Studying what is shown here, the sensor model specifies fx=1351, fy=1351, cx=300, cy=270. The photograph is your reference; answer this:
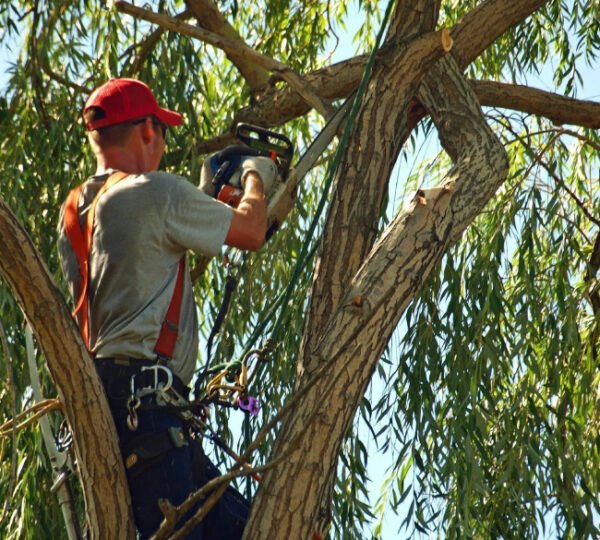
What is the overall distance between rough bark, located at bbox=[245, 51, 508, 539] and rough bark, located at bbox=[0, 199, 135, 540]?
280mm

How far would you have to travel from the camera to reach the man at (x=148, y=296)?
271cm

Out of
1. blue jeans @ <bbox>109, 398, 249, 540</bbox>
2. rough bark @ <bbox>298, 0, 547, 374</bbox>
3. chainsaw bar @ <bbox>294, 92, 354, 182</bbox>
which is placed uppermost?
chainsaw bar @ <bbox>294, 92, 354, 182</bbox>

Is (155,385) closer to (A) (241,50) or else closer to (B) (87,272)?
(B) (87,272)

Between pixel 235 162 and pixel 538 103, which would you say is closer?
pixel 235 162

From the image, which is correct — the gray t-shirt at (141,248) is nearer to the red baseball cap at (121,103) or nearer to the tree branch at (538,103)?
the red baseball cap at (121,103)

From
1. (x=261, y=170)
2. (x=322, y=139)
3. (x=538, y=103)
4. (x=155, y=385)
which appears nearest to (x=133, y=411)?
(x=155, y=385)

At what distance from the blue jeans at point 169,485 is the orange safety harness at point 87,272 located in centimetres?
15

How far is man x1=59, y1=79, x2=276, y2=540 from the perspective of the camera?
2.71 metres

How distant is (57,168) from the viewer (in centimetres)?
438

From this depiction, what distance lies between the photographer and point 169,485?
8.89 feet

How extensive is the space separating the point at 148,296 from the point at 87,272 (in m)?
0.16

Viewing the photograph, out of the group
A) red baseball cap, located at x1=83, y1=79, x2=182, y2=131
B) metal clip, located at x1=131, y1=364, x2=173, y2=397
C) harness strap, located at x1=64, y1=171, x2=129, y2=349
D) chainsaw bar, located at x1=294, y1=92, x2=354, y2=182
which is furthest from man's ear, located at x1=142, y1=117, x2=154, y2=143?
metal clip, located at x1=131, y1=364, x2=173, y2=397

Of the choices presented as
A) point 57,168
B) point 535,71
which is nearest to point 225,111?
point 57,168

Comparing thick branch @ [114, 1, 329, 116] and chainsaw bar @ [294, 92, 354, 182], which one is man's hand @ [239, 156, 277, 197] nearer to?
chainsaw bar @ [294, 92, 354, 182]
